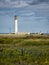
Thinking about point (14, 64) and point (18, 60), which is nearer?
point (14, 64)

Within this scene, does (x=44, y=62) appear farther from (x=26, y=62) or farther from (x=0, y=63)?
(x=0, y=63)

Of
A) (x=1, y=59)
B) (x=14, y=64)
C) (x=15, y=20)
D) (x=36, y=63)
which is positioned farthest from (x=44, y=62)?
(x=15, y=20)

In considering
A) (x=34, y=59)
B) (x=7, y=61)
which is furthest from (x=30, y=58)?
(x=7, y=61)

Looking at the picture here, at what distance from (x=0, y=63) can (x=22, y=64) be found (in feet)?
8.15

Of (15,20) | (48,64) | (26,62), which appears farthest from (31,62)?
(15,20)

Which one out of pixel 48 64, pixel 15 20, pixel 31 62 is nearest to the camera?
pixel 48 64

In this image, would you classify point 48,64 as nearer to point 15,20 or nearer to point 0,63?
point 0,63

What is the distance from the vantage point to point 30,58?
34.4 m

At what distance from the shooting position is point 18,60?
33.2 m

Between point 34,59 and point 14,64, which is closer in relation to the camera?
point 14,64

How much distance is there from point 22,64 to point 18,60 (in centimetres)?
298

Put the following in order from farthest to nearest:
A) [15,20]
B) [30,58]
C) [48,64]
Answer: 1. [15,20]
2. [30,58]
3. [48,64]

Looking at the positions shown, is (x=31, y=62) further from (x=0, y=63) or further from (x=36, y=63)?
(x=0, y=63)

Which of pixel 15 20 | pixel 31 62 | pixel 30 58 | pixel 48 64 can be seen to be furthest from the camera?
pixel 15 20
